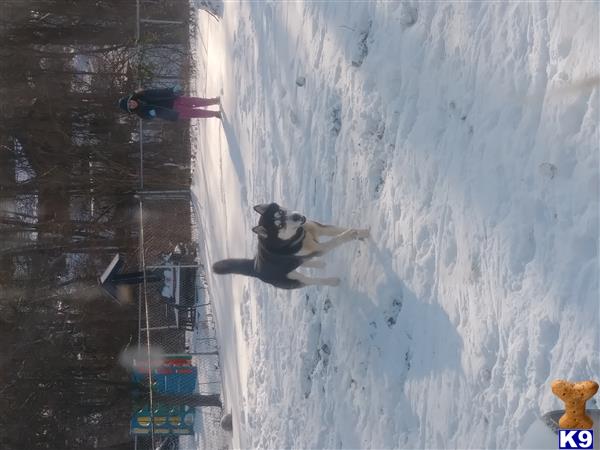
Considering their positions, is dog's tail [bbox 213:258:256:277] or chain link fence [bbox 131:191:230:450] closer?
dog's tail [bbox 213:258:256:277]

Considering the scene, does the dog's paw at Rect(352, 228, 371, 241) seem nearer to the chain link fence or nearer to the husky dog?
the husky dog

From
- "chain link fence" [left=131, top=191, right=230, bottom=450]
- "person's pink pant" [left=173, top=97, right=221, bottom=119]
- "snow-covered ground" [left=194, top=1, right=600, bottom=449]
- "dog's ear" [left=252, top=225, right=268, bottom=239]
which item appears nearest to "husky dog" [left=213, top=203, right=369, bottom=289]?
"dog's ear" [left=252, top=225, right=268, bottom=239]

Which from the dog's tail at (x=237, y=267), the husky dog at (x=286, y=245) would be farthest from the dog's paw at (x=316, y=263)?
the dog's tail at (x=237, y=267)

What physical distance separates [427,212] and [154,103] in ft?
18.2

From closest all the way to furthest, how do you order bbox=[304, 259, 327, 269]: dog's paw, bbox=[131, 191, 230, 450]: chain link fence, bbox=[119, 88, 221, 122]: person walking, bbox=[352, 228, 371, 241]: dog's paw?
bbox=[352, 228, 371, 241]: dog's paw < bbox=[304, 259, 327, 269]: dog's paw < bbox=[119, 88, 221, 122]: person walking < bbox=[131, 191, 230, 450]: chain link fence

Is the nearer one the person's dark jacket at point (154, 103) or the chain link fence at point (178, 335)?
the person's dark jacket at point (154, 103)

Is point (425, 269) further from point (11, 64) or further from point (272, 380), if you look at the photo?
point (11, 64)

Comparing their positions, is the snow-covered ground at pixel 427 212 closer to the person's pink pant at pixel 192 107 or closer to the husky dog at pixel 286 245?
the husky dog at pixel 286 245

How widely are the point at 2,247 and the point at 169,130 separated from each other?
4.59 m

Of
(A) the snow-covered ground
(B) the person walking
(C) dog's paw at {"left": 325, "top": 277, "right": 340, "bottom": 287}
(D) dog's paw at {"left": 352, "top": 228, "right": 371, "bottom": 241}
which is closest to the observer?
(A) the snow-covered ground

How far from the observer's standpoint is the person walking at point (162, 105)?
29.3ft

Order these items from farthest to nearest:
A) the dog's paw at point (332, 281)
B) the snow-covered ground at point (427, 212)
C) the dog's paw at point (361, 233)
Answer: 1. the dog's paw at point (332, 281)
2. the dog's paw at point (361, 233)
3. the snow-covered ground at point (427, 212)

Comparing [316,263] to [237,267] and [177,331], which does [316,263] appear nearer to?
[237,267]

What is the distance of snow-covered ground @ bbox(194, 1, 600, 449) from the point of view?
358cm
